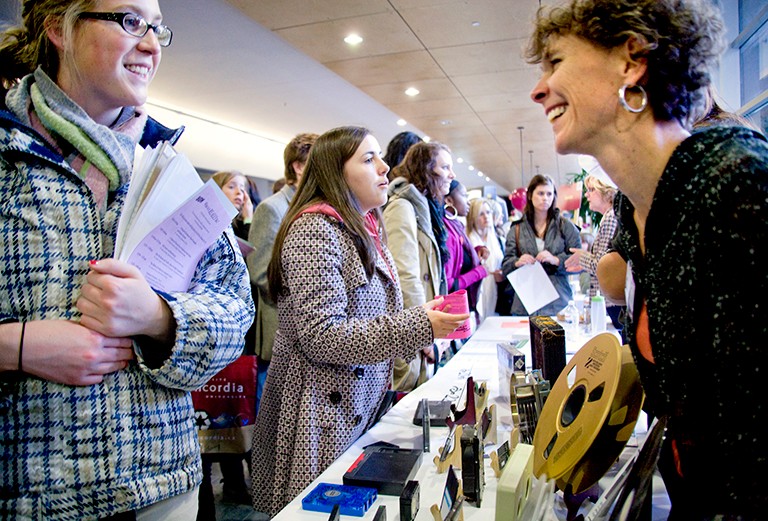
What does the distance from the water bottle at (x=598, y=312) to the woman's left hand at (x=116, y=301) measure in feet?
7.64

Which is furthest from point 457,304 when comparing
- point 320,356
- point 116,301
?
point 116,301

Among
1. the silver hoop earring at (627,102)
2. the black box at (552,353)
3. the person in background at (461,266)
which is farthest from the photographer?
the person in background at (461,266)

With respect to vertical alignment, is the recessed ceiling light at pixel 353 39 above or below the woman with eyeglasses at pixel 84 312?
above

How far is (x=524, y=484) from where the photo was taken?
29.4 inches

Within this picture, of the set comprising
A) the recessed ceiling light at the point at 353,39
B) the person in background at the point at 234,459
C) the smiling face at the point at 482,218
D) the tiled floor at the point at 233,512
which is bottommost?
the tiled floor at the point at 233,512

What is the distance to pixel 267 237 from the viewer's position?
9.95 feet

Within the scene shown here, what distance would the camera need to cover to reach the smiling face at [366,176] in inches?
68.6

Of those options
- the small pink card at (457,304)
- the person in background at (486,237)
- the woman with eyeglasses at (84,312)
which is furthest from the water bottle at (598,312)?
the woman with eyeglasses at (84,312)

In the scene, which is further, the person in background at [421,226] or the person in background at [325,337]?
the person in background at [421,226]

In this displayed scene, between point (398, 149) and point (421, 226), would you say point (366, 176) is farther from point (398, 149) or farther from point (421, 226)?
point (398, 149)

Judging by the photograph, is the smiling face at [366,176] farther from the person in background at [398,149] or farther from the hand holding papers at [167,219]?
the person in background at [398,149]

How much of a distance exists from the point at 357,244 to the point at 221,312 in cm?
67

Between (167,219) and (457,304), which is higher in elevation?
(167,219)

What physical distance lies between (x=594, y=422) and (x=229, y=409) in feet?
5.32
